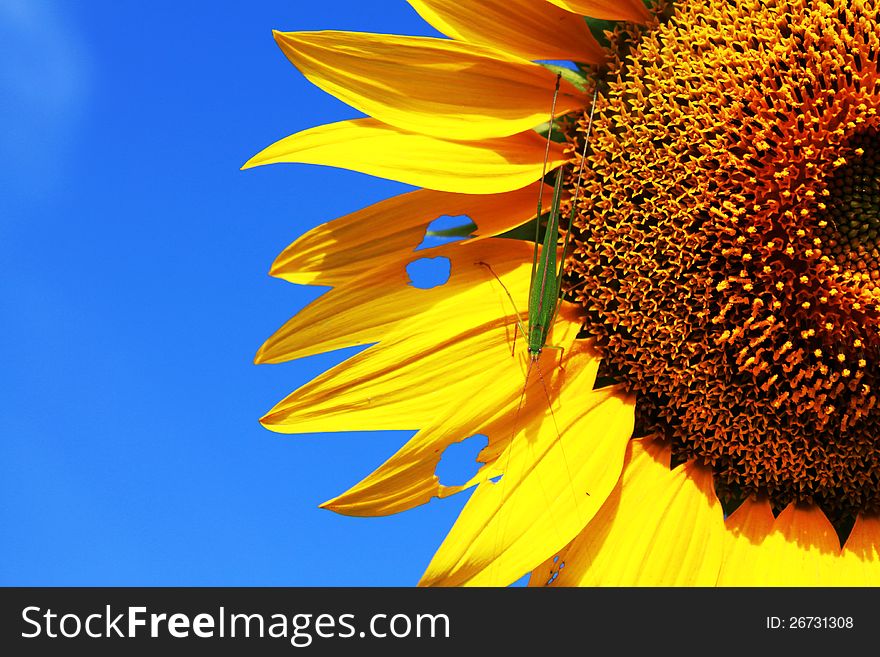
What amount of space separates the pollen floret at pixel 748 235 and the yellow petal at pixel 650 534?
14 cm

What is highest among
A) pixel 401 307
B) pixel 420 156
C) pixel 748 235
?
pixel 420 156

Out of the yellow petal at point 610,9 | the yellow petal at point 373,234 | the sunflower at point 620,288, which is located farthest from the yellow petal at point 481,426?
the yellow petal at point 610,9

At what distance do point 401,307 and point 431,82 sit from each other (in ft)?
2.31

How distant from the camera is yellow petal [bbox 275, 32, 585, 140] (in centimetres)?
249

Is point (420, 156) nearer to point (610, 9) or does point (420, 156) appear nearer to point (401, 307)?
point (401, 307)

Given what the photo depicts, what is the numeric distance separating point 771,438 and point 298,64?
185 cm

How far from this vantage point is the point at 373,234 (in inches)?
104

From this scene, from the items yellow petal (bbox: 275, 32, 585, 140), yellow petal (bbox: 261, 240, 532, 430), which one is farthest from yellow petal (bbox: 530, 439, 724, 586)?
yellow petal (bbox: 275, 32, 585, 140)

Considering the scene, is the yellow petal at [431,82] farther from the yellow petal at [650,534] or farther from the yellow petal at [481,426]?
the yellow petal at [650,534]

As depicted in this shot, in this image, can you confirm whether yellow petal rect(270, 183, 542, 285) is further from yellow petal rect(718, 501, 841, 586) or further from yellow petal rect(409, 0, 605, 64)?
yellow petal rect(718, 501, 841, 586)

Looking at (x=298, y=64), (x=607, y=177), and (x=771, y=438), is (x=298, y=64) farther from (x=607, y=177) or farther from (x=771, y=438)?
(x=771, y=438)

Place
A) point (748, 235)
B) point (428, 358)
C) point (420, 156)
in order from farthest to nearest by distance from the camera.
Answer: point (428, 358) < point (420, 156) < point (748, 235)

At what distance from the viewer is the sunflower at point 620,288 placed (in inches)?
96.0

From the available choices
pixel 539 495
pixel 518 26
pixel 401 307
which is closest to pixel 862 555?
pixel 539 495
